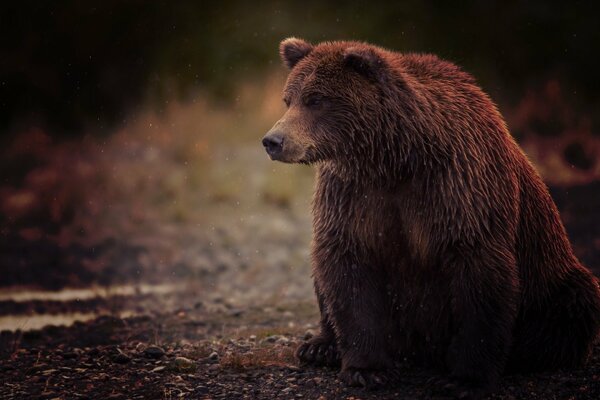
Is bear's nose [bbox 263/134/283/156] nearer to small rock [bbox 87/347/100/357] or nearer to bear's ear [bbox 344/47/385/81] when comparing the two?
bear's ear [bbox 344/47/385/81]

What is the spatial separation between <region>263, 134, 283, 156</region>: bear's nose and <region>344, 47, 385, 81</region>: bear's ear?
80 centimetres

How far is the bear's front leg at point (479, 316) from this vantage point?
5809 millimetres

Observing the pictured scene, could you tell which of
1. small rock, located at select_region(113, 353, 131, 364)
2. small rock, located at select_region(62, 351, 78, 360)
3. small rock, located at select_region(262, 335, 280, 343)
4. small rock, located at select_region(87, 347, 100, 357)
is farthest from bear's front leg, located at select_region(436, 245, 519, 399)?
small rock, located at select_region(62, 351, 78, 360)

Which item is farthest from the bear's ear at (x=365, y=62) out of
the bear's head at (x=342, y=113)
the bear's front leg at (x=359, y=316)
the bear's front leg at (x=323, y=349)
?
the bear's front leg at (x=323, y=349)

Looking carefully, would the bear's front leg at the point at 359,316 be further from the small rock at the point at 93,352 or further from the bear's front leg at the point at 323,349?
the small rock at the point at 93,352

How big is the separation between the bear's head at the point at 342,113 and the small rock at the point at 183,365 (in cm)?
218

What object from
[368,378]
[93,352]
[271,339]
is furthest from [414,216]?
[93,352]

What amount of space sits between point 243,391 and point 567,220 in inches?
269

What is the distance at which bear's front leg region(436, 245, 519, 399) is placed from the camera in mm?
5809

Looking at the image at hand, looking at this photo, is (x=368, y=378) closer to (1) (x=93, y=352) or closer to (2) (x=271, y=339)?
(2) (x=271, y=339)

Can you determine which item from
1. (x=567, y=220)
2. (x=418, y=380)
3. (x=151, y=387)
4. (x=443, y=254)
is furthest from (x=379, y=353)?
(x=567, y=220)

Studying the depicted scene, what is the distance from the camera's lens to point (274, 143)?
5609 mm

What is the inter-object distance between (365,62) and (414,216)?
1.20 m

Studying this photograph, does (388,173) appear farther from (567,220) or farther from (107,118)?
(107,118)
